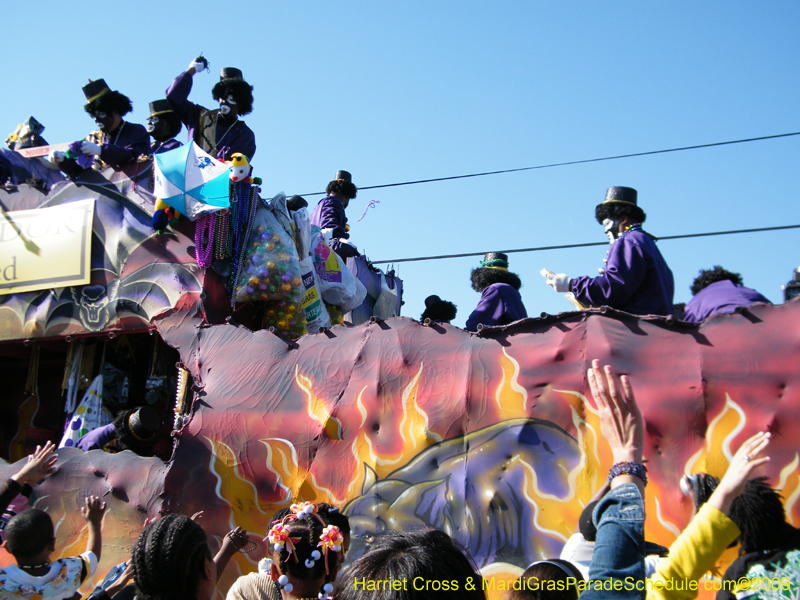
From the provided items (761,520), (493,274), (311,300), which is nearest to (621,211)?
(493,274)

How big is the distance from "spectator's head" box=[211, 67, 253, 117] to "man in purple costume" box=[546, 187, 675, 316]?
3.43 metres

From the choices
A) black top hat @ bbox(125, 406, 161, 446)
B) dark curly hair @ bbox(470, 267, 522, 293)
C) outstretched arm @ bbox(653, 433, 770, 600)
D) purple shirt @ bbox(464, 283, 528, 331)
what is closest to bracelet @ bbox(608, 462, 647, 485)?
outstretched arm @ bbox(653, 433, 770, 600)

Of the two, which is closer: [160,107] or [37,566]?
[37,566]

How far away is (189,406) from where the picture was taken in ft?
16.9

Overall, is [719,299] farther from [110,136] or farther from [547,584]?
[110,136]

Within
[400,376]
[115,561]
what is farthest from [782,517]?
[115,561]

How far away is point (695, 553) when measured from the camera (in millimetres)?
1574

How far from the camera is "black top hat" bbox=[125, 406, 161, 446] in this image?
4.93 meters

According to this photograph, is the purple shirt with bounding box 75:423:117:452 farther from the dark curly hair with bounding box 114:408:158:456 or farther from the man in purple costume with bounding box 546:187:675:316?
the man in purple costume with bounding box 546:187:675:316

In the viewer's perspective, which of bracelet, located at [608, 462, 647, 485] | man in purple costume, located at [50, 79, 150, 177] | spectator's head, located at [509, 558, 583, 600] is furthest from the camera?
man in purple costume, located at [50, 79, 150, 177]

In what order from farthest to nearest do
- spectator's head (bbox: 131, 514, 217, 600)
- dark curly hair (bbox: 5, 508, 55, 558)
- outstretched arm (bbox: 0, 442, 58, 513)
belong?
1. outstretched arm (bbox: 0, 442, 58, 513)
2. dark curly hair (bbox: 5, 508, 55, 558)
3. spectator's head (bbox: 131, 514, 217, 600)

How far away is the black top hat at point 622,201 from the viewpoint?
439 cm

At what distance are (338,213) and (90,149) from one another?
→ 2584mm

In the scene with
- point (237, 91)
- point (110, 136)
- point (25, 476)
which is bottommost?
point (25, 476)
